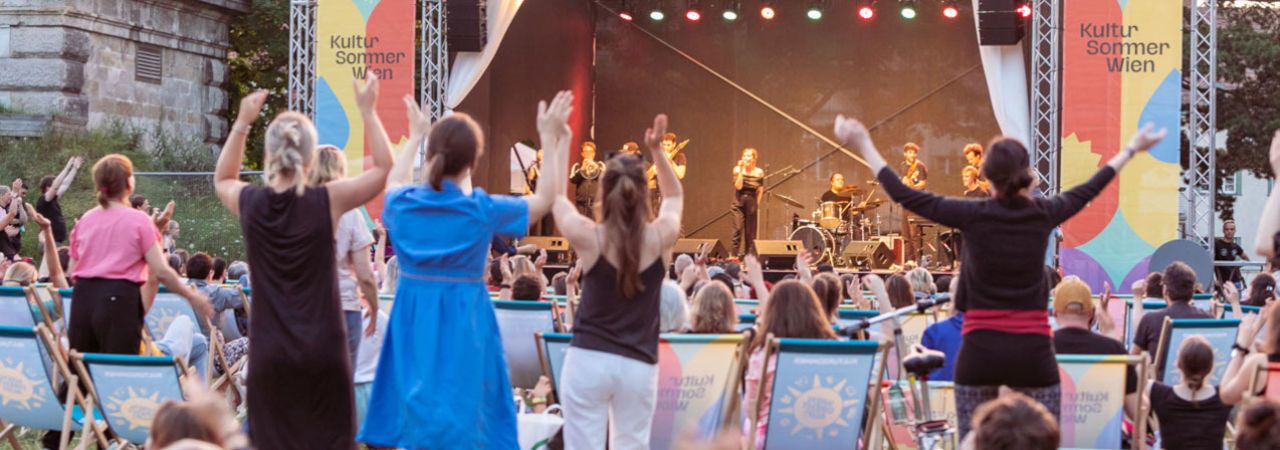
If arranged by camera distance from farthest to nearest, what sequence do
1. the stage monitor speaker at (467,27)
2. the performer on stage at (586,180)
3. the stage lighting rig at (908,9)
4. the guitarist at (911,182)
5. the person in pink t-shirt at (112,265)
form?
the stage lighting rig at (908,9)
the performer on stage at (586,180)
the guitarist at (911,182)
the stage monitor speaker at (467,27)
the person in pink t-shirt at (112,265)

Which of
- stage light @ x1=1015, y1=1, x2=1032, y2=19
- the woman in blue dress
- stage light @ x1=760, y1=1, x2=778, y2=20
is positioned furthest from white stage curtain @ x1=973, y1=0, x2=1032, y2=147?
the woman in blue dress

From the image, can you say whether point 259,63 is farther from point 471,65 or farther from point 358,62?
point 358,62

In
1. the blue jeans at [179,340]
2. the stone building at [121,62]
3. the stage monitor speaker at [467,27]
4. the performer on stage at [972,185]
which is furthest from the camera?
the stone building at [121,62]

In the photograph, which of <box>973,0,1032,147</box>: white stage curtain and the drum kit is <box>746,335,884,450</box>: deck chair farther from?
the drum kit

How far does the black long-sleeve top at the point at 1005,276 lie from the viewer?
5070mm

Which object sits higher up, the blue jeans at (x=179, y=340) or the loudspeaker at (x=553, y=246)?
the loudspeaker at (x=553, y=246)

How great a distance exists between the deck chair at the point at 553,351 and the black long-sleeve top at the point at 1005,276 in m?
2.00

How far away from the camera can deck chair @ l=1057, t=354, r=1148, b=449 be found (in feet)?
20.2

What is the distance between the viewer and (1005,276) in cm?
507

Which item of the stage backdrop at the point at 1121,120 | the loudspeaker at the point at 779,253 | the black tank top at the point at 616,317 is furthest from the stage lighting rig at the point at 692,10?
the black tank top at the point at 616,317

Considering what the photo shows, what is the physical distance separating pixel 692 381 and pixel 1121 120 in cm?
974

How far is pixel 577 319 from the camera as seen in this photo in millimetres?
5414

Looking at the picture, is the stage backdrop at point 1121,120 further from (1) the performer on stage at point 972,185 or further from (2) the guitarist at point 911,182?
(2) the guitarist at point 911,182

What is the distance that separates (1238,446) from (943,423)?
1720 mm
